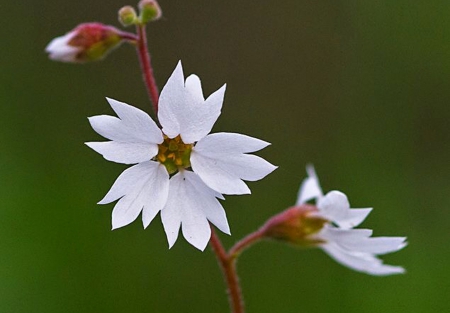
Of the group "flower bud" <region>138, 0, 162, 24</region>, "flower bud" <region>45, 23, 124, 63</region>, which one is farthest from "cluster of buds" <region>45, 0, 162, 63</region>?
"flower bud" <region>138, 0, 162, 24</region>

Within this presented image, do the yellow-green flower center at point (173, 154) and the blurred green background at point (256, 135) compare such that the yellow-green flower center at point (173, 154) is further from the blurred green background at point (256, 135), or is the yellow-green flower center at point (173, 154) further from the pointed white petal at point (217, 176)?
the blurred green background at point (256, 135)

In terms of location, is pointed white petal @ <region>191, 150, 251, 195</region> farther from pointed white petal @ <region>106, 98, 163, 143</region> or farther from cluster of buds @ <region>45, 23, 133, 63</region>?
cluster of buds @ <region>45, 23, 133, 63</region>

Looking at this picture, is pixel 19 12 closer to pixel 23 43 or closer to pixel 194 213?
pixel 23 43

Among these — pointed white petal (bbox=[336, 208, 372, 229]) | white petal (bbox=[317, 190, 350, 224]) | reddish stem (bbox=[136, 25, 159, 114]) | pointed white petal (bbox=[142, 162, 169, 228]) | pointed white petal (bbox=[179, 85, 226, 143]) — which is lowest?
pointed white petal (bbox=[336, 208, 372, 229])

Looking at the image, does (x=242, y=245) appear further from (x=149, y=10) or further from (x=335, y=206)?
(x=149, y=10)

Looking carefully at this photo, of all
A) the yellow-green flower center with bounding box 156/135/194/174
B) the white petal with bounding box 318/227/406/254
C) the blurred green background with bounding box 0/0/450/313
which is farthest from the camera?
the blurred green background with bounding box 0/0/450/313

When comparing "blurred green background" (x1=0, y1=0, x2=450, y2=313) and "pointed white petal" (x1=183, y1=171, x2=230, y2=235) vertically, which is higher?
"blurred green background" (x1=0, y1=0, x2=450, y2=313)

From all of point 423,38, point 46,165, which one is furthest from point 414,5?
point 46,165
